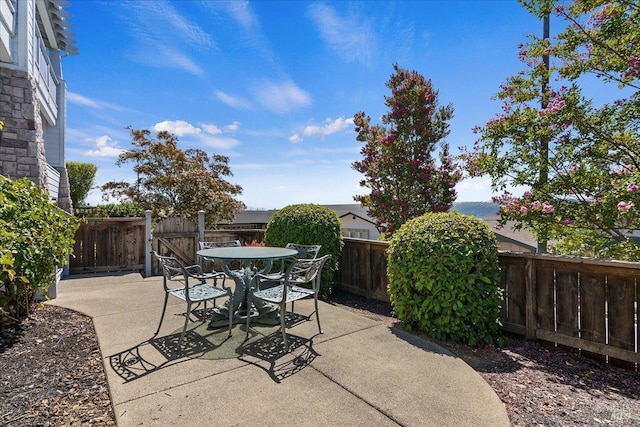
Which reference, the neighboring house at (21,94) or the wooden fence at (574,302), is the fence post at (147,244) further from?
the wooden fence at (574,302)

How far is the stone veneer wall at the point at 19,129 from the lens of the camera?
5.73 metres

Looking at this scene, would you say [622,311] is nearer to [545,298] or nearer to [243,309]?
[545,298]

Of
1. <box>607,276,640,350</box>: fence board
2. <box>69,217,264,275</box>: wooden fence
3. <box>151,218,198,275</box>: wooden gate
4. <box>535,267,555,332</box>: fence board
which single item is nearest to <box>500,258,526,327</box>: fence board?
<box>535,267,555,332</box>: fence board

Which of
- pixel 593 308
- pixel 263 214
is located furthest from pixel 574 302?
pixel 263 214

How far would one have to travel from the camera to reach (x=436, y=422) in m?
2.20

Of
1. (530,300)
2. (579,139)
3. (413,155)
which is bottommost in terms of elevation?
(530,300)

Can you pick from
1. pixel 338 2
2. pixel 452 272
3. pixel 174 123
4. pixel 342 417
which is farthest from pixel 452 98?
pixel 174 123

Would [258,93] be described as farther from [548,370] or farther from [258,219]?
[258,219]

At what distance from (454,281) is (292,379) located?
2136mm

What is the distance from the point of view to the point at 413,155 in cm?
884

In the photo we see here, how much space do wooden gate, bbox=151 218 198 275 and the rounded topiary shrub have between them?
6.12 meters

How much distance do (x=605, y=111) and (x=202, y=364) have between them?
6.10m

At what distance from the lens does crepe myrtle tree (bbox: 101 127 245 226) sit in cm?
1141

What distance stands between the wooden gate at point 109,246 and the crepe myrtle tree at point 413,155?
657 cm
